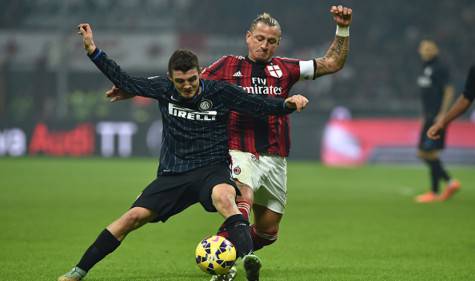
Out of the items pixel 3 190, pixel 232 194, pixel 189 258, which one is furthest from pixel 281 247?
pixel 3 190

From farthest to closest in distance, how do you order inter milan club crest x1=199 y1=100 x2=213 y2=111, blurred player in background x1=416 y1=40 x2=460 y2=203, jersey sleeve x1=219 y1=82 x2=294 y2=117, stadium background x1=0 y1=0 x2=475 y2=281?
blurred player in background x1=416 y1=40 x2=460 y2=203, stadium background x1=0 y1=0 x2=475 y2=281, inter milan club crest x1=199 y1=100 x2=213 y2=111, jersey sleeve x1=219 y1=82 x2=294 y2=117

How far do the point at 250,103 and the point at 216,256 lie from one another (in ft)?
3.77

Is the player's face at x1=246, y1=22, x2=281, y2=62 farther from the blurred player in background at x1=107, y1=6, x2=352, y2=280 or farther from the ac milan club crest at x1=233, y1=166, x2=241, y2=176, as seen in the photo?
the ac milan club crest at x1=233, y1=166, x2=241, y2=176

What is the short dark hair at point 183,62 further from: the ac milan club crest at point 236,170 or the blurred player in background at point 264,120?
the ac milan club crest at point 236,170

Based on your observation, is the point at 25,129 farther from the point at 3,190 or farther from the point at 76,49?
the point at 3,190

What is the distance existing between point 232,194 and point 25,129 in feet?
64.6

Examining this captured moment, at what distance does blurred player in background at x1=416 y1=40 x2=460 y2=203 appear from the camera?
49.4 ft

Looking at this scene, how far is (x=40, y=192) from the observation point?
1570 centimetres

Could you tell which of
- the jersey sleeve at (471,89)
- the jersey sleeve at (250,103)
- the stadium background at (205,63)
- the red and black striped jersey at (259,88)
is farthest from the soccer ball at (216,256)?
the stadium background at (205,63)

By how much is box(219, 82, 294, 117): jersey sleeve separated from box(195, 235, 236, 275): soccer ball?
990mm

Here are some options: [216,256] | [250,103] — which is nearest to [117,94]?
[250,103]

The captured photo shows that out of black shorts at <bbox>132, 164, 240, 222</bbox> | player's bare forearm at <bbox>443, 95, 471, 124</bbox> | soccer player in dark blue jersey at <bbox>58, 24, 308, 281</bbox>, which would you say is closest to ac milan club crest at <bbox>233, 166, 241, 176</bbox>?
soccer player in dark blue jersey at <bbox>58, 24, 308, 281</bbox>

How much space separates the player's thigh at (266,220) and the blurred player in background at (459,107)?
5.63 ft

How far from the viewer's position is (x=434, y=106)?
49.6ft
